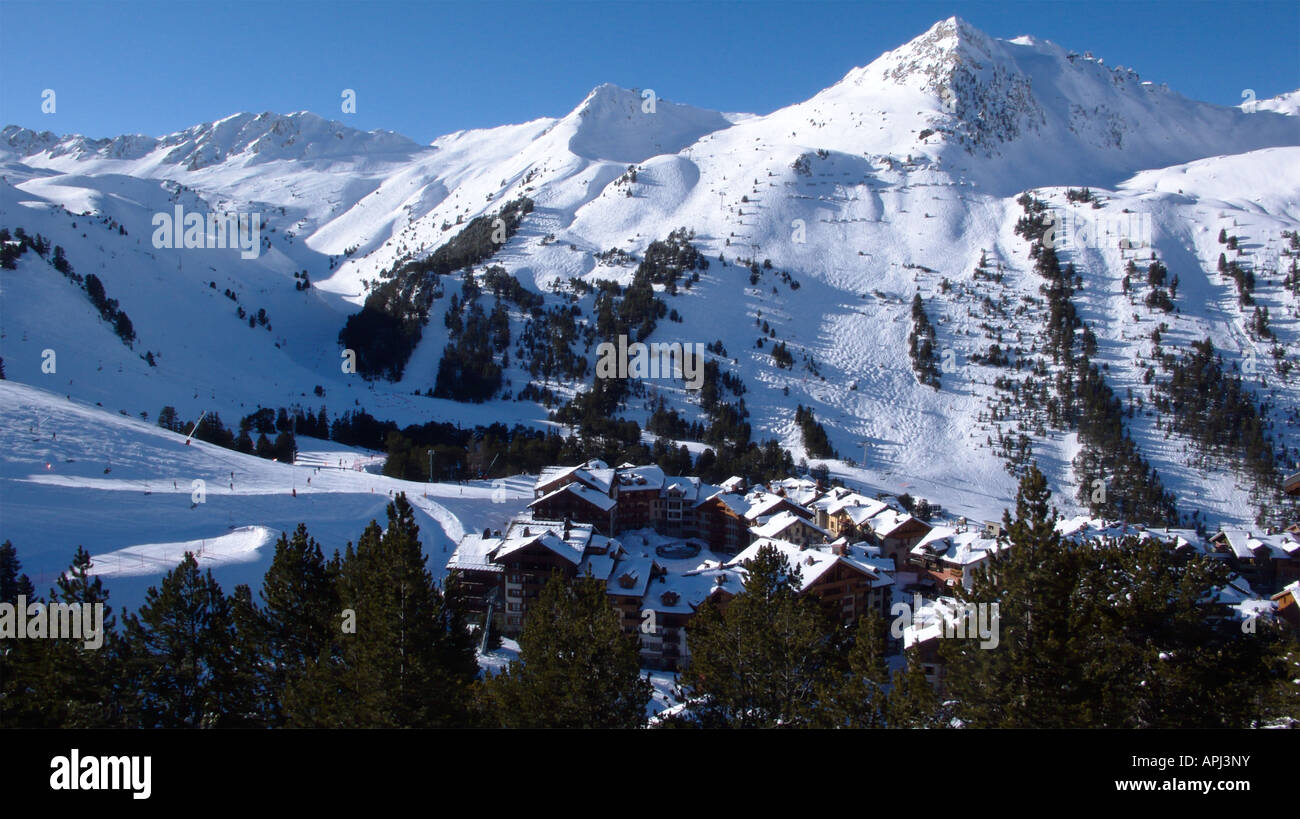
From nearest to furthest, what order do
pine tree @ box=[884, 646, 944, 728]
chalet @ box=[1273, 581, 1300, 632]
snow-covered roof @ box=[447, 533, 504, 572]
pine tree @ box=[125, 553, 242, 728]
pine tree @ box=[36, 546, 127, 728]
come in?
pine tree @ box=[884, 646, 944, 728] → pine tree @ box=[36, 546, 127, 728] → pine tree @ box=[125, 553, 242, 728] → chalet @ box=[1273, 581, 1300, 632] → snow-covered roof @ box=[447, 533, 504, 572]

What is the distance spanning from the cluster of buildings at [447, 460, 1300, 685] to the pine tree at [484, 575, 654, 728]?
860cm

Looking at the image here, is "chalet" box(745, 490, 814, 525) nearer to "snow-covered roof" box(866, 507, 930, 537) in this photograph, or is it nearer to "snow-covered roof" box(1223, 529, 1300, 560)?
"snow-covered roof" box(866, 507, 930, 537)

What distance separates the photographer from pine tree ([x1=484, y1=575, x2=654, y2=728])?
14.8 m

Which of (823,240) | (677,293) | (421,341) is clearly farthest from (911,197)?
(421,341)

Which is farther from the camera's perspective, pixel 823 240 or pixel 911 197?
pixel 911 197

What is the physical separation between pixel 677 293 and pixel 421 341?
5041cm

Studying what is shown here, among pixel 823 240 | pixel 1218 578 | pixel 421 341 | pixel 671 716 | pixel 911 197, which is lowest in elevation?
pixel 671 716

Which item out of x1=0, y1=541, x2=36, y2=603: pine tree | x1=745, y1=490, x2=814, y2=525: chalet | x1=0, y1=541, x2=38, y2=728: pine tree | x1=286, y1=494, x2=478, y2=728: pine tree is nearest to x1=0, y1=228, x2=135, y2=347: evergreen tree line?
x1=0, y1=541, x2=36, y2=603: pine tree

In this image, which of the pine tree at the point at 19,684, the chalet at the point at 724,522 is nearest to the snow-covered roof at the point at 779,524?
the chalet at the point at 724,522

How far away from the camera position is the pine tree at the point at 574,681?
14.8 meters

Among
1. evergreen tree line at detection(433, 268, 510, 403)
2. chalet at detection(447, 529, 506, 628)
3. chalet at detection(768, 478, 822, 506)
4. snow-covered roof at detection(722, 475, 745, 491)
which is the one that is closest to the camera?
chalet at detection(447, 529, 506, 628)
